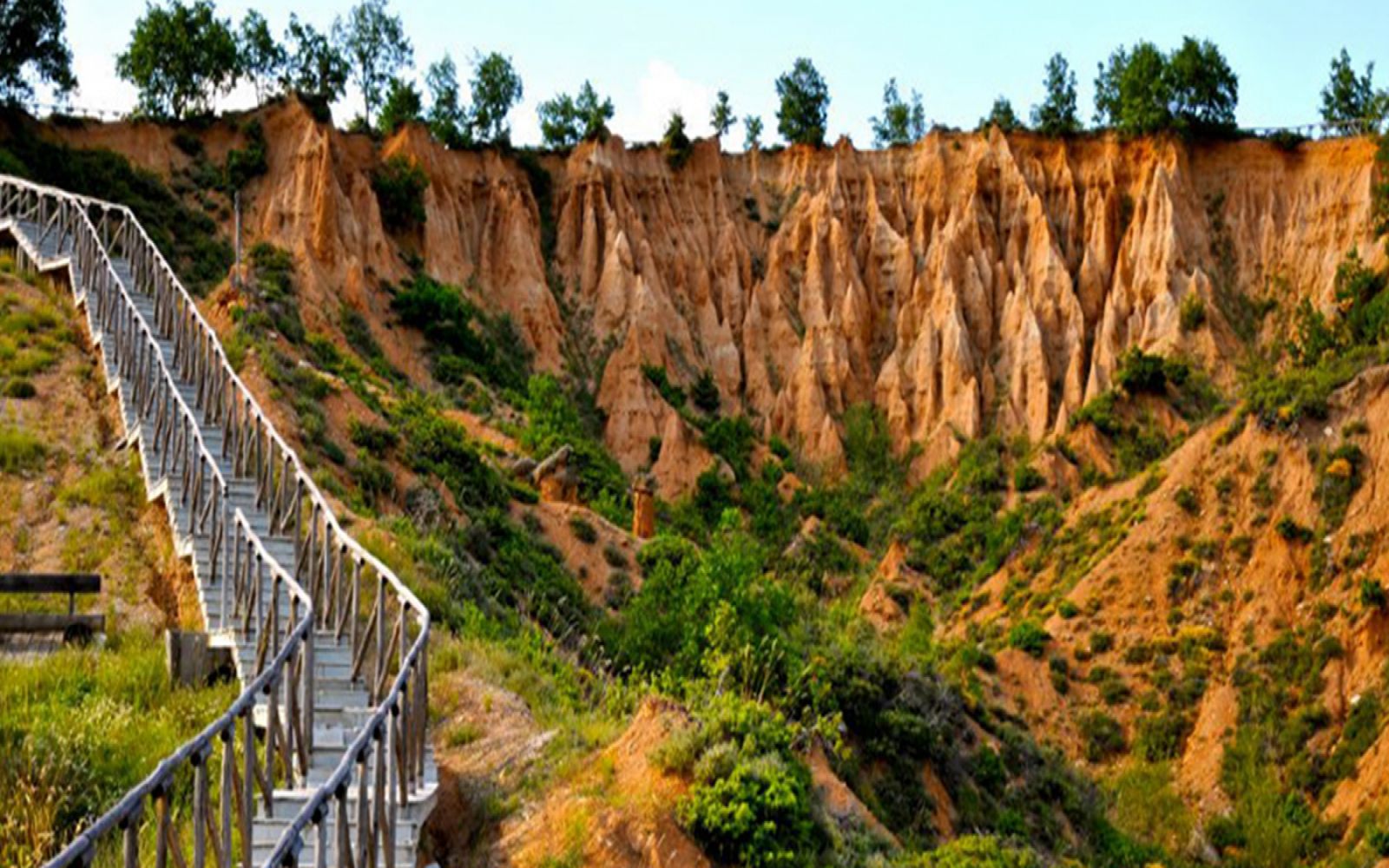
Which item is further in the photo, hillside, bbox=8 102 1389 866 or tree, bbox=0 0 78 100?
tree, bbox=0 0 78 100

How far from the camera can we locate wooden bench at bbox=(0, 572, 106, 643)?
15.2m

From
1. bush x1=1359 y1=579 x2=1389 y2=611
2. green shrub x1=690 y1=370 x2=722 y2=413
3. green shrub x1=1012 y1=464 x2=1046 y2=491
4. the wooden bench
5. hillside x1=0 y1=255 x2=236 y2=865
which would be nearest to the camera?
hillside x1=0 y1=255 x2=236 y2=865

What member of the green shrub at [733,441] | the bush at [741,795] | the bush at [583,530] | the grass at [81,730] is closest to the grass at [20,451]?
the grass at [81,730]

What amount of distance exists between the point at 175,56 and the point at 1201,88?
42.7 meters

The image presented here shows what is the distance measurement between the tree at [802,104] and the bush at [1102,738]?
37.1 m

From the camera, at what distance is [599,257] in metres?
62.5

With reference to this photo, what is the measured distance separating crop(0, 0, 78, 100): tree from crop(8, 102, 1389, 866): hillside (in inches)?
81.8

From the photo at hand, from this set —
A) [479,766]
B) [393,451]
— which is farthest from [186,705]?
[393,451]

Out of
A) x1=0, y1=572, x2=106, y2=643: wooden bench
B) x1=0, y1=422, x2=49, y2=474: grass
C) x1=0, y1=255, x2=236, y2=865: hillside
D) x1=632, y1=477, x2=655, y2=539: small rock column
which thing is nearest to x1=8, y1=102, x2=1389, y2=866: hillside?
x1=632, y1=477, x2=655, y2=539: small rock column

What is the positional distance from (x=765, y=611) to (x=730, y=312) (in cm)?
4106

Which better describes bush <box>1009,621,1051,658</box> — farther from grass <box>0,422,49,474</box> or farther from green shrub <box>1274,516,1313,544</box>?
grass <box>0,422,49,474</box>

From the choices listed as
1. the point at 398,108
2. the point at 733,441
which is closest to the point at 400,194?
the point at 398,108

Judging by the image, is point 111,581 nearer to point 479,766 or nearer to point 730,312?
point 479,766

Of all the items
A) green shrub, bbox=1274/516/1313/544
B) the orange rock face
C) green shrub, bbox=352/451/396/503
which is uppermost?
the orange rock face
